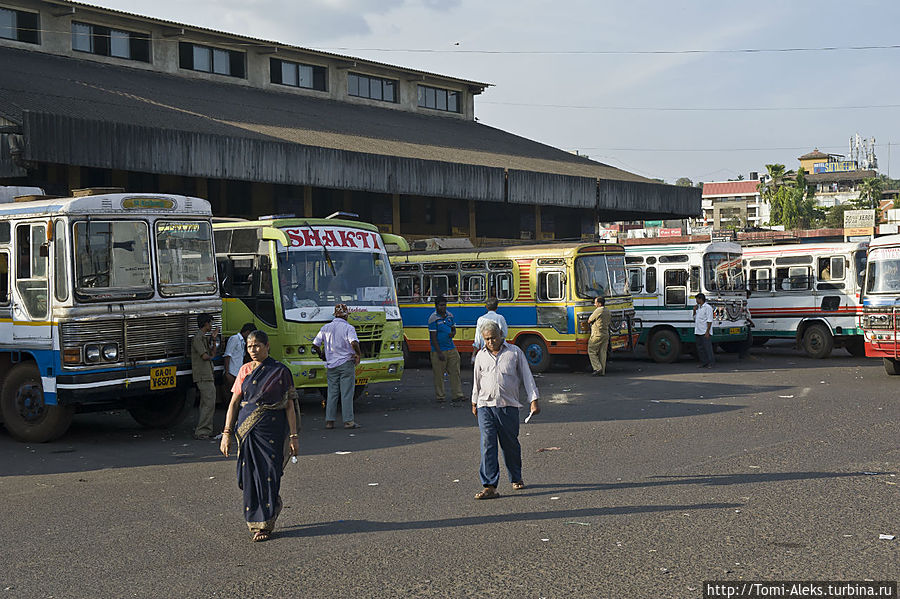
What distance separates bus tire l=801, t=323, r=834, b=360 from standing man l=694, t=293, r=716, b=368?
378 centimetres

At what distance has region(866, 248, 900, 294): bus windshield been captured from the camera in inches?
730

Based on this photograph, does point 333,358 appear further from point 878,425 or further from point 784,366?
point 784,366

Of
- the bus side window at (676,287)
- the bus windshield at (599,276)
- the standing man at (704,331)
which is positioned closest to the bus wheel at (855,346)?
the bus side window at (676,287)

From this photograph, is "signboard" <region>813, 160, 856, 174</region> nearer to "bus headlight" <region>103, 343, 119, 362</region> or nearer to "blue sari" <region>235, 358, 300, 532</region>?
"bus headlight" <region>103, 343, 119, 362</region>

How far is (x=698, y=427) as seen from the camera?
42.9 ft

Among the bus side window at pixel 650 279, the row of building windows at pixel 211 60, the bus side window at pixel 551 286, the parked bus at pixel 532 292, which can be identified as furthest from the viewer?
the row of building windows at pixel 211 60

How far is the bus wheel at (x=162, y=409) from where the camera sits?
14117mm

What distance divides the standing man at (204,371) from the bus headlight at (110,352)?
1018 millimetres

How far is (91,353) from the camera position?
12.3m

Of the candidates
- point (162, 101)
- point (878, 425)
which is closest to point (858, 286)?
point (878, 425)

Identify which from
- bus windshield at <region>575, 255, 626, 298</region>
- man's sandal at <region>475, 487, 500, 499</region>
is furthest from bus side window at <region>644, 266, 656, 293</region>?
man's sandal at <region>475, 487, 500, 499</region>

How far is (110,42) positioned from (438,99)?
17816mm

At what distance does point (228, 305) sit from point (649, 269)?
12780mm

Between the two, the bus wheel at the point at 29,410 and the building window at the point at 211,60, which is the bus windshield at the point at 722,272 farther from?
the building window at the point at 211,60
